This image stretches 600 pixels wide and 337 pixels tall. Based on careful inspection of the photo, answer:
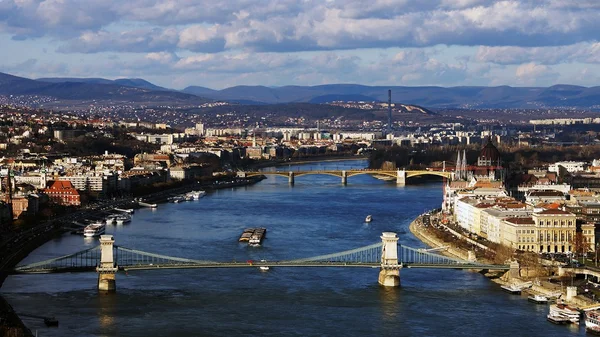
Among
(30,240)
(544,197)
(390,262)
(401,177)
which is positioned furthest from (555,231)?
(401,177)

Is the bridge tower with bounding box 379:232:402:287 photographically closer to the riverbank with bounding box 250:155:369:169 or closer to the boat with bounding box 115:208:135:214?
the boat with bounding box 115:208:135:214

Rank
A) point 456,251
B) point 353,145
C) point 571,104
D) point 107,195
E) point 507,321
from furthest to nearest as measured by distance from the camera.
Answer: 1. point 571,104
2. point 353,145
3. point 107,195
4. point 456,251
5. point 507,321

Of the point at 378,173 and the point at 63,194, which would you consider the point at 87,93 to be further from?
the point at 63,194

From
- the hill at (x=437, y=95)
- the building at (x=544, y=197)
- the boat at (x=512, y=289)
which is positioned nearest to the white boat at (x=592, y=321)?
the boat at (x=512, y=289)

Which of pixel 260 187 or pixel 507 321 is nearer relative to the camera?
pixel 507 321

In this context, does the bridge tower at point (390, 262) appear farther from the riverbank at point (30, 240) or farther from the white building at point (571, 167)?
the white building at point (571, 167)

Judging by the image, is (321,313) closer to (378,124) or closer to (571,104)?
(378,124)

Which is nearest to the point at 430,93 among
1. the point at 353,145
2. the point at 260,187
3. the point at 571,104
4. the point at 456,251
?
the point at 571,104
